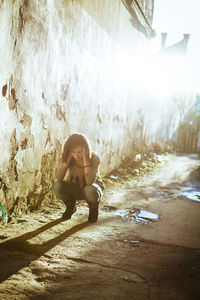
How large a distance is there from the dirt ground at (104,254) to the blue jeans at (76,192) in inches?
10.6

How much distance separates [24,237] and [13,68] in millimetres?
1568

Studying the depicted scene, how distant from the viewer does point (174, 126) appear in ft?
46.2

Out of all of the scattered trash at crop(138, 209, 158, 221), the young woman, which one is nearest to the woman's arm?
the young woman

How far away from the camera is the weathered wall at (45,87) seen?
243 centimetres

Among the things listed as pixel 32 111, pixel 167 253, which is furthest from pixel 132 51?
pixel 167 253

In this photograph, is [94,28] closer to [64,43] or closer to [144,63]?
[64,43]

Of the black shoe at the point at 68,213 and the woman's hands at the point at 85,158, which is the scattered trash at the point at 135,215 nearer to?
the black shoe at the point at 68,213

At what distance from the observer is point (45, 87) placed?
2.94 m

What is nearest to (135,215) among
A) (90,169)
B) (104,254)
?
(90,169)

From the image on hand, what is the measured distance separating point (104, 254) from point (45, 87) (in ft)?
6.24

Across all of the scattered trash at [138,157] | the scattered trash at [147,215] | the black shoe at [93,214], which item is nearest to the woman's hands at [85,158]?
the black shoe at [93,214]

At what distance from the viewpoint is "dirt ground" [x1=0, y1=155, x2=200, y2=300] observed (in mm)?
1603

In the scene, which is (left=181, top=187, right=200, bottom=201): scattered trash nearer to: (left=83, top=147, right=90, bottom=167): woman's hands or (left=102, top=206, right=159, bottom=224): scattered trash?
(left=102, top=206, right=159, bottom=224): scattered trash

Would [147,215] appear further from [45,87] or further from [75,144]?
[45,87]
